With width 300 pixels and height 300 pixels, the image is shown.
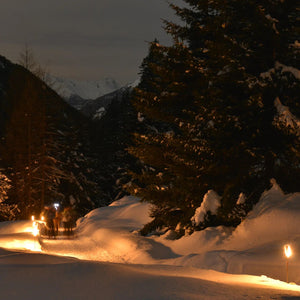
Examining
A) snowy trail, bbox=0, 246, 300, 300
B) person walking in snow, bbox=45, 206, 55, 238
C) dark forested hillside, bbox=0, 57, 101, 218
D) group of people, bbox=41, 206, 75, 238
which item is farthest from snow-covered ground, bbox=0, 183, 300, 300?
dark forested hillside, bbox=0, 57, 101, 218

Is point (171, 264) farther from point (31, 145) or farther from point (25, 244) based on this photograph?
point (31, 145)

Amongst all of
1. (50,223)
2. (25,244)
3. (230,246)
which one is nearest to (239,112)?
(230,246)

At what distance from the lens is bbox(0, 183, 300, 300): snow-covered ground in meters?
6.30

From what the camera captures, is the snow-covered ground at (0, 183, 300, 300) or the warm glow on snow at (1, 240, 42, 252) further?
the warm glow on snow at (1, 240, 42, 252)

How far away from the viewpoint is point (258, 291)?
679 cm

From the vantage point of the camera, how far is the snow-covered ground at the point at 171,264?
20.7 feet

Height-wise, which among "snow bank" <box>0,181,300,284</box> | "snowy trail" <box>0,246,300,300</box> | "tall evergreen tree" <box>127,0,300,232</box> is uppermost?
"tall evergreen tree" <box>127,0,300,232</box>

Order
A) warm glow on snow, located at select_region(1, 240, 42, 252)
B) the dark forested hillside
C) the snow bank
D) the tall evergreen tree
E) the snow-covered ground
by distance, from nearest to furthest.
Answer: the snow-covered ground, the snow bank, the tall evergreen tree, warm glow on snow, located at select_region(1, 240, 42, 252), the dark forested hillside

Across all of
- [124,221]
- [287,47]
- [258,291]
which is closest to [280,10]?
[287,47]

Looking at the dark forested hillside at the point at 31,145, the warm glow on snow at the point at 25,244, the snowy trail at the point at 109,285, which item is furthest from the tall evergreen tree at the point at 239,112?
the dark forested hillside at the point at 31,145

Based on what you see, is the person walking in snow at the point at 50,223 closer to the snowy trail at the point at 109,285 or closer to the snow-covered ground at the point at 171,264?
the snow-covered ground at the point at 171,264

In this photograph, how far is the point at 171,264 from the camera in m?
13.5

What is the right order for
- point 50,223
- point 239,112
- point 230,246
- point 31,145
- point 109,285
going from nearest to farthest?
point 109,285
point 230,246
point 239,112
point 50,223
point 31,145

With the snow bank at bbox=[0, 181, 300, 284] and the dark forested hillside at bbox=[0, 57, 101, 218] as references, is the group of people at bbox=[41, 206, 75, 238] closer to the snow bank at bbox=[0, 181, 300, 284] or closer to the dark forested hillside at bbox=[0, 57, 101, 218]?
the snow bank at bbox=[0, 181, 300, 284]
